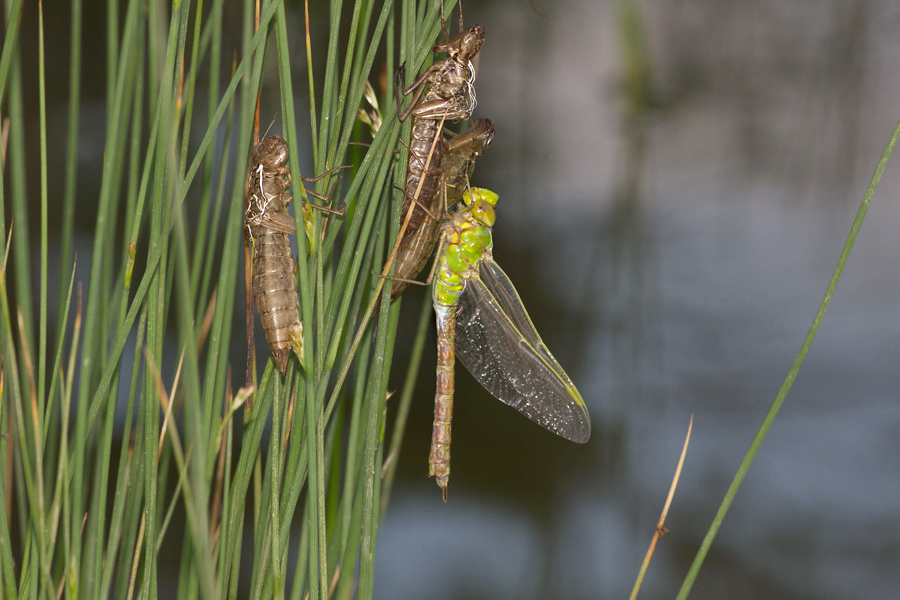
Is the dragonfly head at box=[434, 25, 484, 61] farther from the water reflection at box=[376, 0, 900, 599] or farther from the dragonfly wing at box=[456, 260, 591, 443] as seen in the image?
the water reflection at box=[376, 0, 900, 599]

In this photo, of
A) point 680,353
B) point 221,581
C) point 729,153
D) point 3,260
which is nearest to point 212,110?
point 3,260

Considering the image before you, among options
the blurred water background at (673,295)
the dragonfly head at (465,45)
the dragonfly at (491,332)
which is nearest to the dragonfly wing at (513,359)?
the dragonfly at (491,332)

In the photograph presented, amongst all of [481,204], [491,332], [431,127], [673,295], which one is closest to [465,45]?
[431,127]

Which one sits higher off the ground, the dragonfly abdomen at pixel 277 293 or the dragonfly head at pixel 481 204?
the dragonfly head at pixel 481 204

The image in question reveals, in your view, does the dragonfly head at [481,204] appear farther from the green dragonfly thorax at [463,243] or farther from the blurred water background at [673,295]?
the blurred water background at [673,295]

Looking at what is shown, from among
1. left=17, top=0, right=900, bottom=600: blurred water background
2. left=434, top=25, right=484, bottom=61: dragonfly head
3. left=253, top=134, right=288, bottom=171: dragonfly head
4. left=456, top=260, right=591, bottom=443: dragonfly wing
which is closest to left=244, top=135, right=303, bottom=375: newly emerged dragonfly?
left=253, top=134, right=288, bottom=171: dragonfly head

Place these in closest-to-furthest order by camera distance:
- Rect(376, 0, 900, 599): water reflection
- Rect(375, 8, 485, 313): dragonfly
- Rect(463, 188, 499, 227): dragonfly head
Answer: Rect(375, 8, 485, 313): dragonfly, Rect(463, 188, 499, 227): dragonfly head, Rect(376, 0, 900, 599): water reflection
